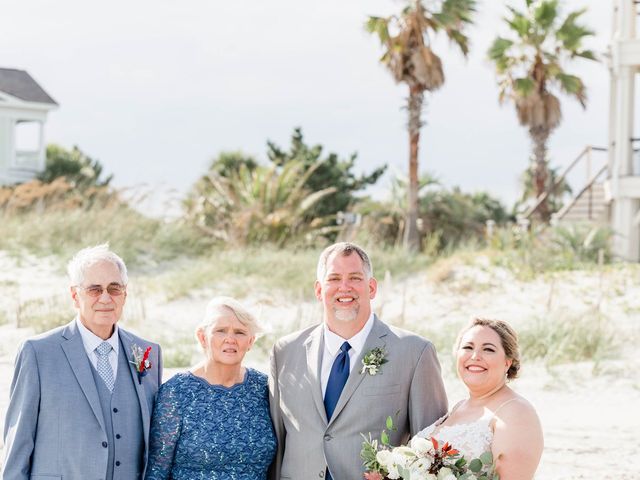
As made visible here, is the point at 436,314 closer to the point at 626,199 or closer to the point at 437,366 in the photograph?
the point at 626,199

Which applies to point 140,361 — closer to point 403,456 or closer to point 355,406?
point 355,406

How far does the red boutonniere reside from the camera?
5293 mm

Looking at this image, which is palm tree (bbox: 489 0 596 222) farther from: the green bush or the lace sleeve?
the lace sleeve

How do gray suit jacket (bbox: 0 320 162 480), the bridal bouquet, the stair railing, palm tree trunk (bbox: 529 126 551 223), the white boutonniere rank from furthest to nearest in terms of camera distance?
palm tree trunk (bbox: 529 126 551 223), the stair railing, the white boutonniere, gray suit jacket (bbox: 0 320 162 480), the bridal bouquet

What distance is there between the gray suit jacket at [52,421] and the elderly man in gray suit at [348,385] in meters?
0.98

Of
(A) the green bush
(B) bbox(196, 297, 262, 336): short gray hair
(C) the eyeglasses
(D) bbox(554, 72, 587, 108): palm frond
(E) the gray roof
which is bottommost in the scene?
(A) the green bush

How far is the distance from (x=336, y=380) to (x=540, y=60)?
24583 millimetres

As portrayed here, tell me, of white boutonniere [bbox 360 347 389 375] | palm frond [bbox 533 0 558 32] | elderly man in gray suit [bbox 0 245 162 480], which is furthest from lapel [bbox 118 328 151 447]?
palm frond [bbox 533 0 558 32]

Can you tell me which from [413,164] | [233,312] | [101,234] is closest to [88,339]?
[233,312]

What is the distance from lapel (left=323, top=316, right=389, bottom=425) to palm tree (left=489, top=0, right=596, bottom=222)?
23.6 m

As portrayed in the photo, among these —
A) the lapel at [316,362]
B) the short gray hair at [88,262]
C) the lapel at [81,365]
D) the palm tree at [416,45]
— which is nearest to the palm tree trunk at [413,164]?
the palm tree at [416,45]

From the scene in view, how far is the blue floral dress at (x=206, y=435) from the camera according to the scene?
17.3 feet

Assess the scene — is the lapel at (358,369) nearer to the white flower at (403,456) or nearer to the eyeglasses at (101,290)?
the white flower at (403,456)

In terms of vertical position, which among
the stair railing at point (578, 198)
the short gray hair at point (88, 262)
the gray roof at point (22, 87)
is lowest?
the short gray hair at point (88, 262)
